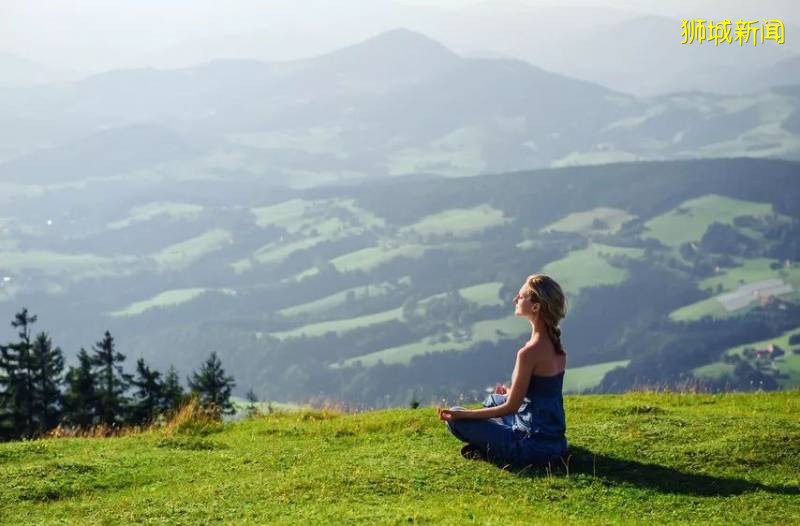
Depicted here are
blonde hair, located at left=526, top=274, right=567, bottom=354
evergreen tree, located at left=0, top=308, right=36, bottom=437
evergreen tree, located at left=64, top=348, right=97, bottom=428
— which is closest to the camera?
blonde hair, located at left=526, top=274, right=567, bottom=354

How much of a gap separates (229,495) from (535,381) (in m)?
4.62

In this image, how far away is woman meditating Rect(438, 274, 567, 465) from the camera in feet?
40.6

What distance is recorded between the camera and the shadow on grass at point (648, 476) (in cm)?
1195

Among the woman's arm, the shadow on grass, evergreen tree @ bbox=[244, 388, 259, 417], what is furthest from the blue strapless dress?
evergreen tree @ bbox=[244, 388, 259, 417]

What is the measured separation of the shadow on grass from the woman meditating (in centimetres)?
25

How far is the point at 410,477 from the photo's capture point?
12375 mm

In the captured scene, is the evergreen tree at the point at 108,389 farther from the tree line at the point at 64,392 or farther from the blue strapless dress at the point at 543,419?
the blue strapless dress at the point at 543,419

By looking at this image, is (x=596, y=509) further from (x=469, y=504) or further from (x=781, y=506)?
(x=781, y=506)

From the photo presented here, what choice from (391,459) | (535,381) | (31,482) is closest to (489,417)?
(535,381)

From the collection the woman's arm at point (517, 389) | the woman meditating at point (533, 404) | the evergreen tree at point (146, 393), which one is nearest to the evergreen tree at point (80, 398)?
the evergreen tree at point (146, 393)

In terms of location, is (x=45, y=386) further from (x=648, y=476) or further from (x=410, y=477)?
(x=648, y=476)

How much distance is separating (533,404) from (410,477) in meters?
2.09

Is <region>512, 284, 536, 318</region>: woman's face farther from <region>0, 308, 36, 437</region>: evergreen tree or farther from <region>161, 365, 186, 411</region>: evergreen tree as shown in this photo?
<region>0, 308, 36, 437</region>: evergreen tree

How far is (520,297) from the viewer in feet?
41.1
